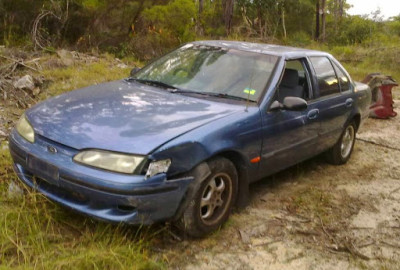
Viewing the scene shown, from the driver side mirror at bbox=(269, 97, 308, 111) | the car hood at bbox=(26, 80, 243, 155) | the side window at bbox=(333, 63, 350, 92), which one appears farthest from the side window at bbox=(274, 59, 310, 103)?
the car hood at bbox=(26, 80, 243, 155)

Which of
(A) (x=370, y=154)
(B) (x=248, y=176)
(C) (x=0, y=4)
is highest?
(C) (x=0, y=4)

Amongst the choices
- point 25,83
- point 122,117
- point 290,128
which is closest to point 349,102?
point 290,128

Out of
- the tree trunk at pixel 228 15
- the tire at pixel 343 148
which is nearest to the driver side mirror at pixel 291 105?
the tire at pixel 343 148

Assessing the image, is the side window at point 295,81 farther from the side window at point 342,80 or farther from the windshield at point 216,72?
the side window at point 342,80

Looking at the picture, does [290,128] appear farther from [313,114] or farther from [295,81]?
[295,81]

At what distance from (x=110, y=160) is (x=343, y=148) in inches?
152

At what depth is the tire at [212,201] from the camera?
3.51m

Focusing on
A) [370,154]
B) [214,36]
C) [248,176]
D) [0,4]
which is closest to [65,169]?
[248,176]

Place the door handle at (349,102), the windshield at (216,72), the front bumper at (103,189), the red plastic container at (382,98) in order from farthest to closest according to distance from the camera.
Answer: the red plastic container at (382,98) → the door handle at (349,102) → the windshield at (216,72) → the front bumper at (103,189)

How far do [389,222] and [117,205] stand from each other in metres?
2.78

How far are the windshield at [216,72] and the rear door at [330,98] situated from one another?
0.84 meters

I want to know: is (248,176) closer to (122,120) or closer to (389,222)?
(122,120)

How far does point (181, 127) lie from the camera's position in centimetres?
348

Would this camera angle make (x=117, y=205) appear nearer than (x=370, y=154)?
Yes
